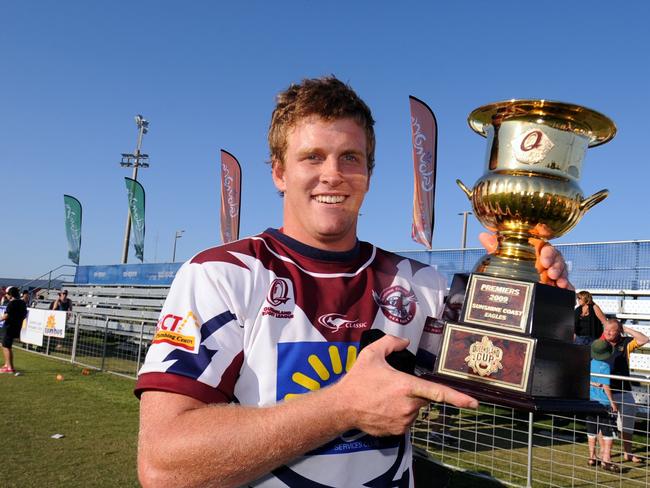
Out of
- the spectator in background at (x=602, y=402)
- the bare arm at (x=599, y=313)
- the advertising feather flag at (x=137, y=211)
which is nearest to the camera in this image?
the spectator in background at (x=602, y=402)

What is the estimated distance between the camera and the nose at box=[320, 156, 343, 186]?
157 centimetres

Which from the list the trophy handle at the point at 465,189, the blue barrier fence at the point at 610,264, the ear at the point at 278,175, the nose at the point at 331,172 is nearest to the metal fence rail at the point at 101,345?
the blue barrier fence at the point at 610,264

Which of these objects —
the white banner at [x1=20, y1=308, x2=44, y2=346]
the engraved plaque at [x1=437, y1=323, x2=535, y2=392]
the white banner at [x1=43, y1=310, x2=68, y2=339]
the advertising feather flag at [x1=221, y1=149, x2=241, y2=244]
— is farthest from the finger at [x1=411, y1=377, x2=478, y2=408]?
the advertising feather flag at [x1=221, y1=149, x2=241, y2=244]

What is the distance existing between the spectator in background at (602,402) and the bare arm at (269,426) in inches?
179

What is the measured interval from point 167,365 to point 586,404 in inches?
47.5

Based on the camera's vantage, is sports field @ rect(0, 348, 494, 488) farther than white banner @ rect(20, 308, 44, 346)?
No

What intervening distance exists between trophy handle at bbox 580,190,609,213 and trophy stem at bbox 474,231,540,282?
0.23 metres

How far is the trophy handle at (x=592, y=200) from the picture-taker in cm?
190

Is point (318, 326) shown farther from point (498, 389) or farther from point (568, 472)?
point (568, 472)

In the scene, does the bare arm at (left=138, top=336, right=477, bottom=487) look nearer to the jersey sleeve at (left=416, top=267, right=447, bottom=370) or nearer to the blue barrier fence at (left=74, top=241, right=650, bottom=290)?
the jersey sleeve at (left=416, top=267, right=447, bottom=370)

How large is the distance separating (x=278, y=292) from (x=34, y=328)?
13294 mm

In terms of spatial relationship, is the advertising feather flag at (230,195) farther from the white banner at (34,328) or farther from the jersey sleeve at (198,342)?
the jersey sleeve at (198,342)

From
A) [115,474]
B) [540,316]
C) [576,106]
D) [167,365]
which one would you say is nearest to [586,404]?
[540,316]

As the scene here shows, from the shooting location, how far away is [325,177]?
1583mm
